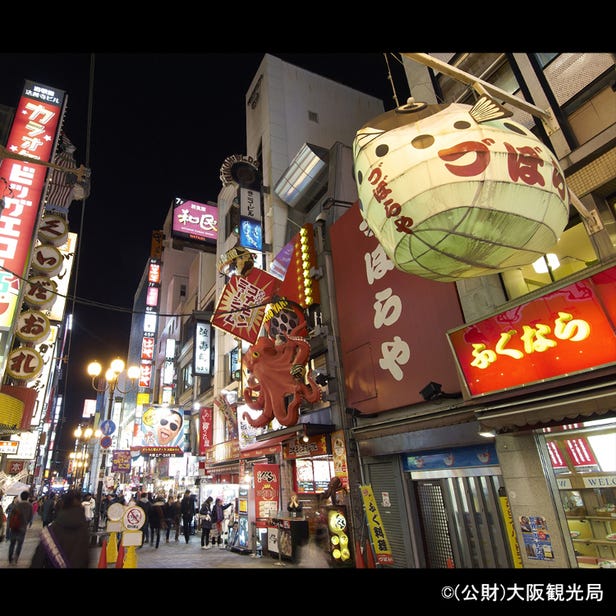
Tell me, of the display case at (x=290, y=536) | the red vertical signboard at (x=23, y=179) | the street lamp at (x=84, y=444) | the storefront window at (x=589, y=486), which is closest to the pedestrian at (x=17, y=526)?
the red vertical signboard at (x=23, y=179)

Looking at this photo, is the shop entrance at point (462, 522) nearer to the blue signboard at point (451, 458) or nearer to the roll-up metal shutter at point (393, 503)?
the blue signboard at point (451, 458)

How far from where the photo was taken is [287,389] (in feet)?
46.8

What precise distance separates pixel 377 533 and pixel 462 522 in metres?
2.03

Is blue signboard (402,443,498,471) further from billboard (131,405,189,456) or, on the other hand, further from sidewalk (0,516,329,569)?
billboard (131,405,189,456)

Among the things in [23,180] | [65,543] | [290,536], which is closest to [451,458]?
[290,536]

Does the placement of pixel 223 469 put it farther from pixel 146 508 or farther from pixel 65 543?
pixel 65 543

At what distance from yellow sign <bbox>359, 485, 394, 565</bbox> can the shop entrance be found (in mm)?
1331

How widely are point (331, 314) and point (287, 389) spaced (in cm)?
321

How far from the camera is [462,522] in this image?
968cm

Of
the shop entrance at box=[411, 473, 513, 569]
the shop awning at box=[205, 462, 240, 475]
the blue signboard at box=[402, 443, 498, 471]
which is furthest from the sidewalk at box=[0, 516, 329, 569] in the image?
the blue signboard at box=[402, 443, 498, 471]

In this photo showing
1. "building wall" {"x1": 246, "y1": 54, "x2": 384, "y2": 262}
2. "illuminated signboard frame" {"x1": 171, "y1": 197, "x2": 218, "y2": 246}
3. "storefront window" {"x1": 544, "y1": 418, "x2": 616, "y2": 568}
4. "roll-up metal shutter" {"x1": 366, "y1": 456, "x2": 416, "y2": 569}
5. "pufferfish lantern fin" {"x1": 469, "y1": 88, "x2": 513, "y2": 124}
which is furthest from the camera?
"illuminated signboard frame" {"x1": 171, "y1": 197, "x2": 218, "y2": 246}

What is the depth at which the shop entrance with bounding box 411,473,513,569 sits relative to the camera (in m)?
8.94
